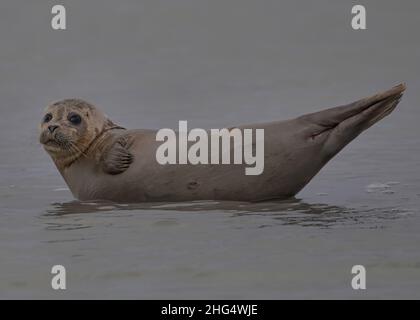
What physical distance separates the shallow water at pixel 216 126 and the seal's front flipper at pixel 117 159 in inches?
10.8

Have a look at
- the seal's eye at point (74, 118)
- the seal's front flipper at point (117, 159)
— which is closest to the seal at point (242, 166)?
the seal's front flipper at point (117, 159)

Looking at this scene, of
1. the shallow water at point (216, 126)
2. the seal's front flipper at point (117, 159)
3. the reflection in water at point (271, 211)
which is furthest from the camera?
the seal's front flipper at point (117, 159)

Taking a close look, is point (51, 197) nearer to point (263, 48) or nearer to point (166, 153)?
point (166, 153)

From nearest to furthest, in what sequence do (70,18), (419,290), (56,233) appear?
(419,290), (56,233), (70,18)

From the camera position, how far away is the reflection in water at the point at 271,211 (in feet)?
29.8

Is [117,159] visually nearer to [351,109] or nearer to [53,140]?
[53,140]

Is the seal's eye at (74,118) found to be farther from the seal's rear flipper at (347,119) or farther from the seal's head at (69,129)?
the seal's rear flipper at (347,119)

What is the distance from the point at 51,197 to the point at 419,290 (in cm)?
419

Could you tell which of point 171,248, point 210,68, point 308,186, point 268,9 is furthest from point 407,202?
point 268,9

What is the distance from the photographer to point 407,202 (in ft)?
32.2

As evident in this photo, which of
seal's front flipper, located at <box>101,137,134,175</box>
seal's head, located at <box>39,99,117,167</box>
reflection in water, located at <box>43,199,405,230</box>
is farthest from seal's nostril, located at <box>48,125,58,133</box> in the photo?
reflection in water, located at <box>43,199,405,230</box>

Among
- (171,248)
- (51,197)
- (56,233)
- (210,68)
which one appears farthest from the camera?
(210,68)

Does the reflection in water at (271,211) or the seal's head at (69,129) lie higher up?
the seal's head at (69,129)

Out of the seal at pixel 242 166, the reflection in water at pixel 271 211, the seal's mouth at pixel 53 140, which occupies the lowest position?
the reflection in water at pixel 271 211
